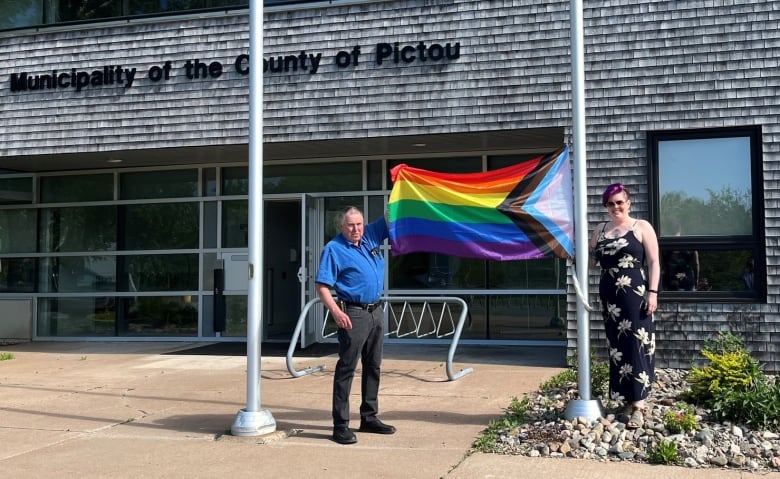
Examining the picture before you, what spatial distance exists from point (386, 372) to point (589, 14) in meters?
4.69

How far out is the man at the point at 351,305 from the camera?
5.68 meters

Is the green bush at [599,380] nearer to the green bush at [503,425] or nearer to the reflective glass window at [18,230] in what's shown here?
the green bush at [503,425]

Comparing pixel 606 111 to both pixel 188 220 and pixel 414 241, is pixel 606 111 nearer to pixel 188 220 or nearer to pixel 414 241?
pixel 414 241

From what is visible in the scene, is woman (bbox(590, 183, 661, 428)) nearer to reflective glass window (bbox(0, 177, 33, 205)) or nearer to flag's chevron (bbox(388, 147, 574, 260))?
flag's chevron (bbox(388, 147, 574, 260))

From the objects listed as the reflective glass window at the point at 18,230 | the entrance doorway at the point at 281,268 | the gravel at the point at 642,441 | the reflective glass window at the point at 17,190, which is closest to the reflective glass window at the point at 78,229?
the reflective glass window at the point at 18,230

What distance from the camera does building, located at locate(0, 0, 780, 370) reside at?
852 cm

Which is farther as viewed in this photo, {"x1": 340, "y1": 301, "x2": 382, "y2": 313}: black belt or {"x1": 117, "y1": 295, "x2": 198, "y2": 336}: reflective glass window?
{"x1": 117, "y1": 295, "x2": 198, "y2": 336}: reflective glass window

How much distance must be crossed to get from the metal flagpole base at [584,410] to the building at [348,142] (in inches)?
117

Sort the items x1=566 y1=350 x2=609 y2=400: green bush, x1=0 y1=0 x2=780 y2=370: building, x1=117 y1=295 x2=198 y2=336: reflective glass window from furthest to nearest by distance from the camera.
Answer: x1=117 y1=295 x2=198 y2=336: reflective glass window, x1=0 y1=0 x2=780 y2=370: building, x1=566 y1=350 x2=609 y2=400: green bush

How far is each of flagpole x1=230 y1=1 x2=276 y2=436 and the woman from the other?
103 inches

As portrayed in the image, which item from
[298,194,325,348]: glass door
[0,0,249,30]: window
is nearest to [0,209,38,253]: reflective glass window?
[0,0,249,30]: window

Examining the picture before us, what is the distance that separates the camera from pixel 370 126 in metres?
9.72

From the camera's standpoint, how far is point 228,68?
33.5 ft

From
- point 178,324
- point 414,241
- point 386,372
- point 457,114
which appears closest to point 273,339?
point 178,324
